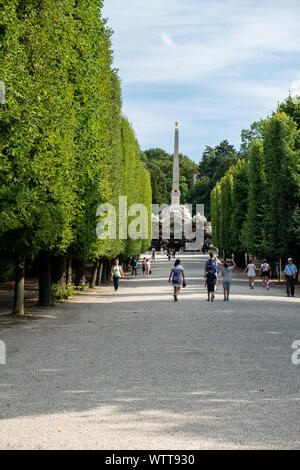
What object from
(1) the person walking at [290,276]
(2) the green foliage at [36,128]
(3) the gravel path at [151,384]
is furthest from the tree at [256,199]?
(3) the gravel path at [151,384]

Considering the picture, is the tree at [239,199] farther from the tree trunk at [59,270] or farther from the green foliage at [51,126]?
the tree trunk at [59,270]

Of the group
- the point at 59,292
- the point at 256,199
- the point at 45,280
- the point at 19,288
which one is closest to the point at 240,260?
the point at 256,199

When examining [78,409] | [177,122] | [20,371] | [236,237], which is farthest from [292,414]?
[177,122]

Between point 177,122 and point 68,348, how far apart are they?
99.4 metres

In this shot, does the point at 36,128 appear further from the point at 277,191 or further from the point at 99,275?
the point at 277,191

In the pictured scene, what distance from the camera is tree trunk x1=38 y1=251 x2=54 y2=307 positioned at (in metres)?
23.4

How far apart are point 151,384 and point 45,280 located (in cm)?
1433

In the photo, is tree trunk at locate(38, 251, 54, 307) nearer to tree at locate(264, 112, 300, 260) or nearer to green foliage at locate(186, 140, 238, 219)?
tree at locate(264, 112, 300, 260)

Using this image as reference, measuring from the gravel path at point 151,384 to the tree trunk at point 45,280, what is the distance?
402cm

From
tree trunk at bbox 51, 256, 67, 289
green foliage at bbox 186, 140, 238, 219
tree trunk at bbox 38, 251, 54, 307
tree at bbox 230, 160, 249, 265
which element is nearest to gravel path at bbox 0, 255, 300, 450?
tree trunk at bbox 38, 251, 54, 307

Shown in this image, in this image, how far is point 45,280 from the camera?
929 inches

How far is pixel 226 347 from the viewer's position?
13633 millimetres

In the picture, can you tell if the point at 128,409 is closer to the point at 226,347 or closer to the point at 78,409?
the point at 78,409

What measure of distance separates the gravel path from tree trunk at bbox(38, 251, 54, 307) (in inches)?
158
